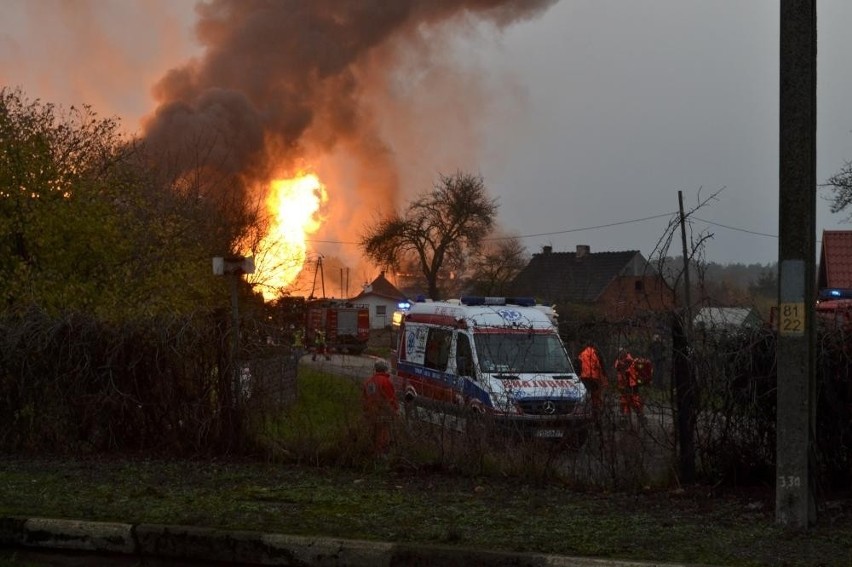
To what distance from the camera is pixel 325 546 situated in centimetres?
634

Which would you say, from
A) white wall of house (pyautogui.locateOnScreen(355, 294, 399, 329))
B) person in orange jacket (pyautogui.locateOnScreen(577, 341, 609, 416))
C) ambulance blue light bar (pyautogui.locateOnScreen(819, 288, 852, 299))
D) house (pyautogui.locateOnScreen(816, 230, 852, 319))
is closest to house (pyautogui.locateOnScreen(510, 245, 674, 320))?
house (pyautogui.locateOnScreen(816, 230, 852, 319))

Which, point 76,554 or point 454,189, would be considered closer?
point 76,554

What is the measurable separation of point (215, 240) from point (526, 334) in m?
19.6

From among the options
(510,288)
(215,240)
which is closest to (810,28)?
(215,240)

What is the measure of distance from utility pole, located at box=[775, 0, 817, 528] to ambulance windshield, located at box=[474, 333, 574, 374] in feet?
13.7

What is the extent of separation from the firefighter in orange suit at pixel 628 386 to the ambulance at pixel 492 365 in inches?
14.1

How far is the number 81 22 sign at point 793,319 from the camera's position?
6.61m

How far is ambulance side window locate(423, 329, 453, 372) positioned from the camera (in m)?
13.1

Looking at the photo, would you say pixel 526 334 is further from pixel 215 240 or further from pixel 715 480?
pixel 215 240

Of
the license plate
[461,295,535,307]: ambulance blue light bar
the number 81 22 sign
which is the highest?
[461,295,535,307]: ambulance blue light bar

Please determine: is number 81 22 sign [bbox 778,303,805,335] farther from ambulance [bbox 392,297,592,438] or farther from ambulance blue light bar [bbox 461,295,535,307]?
ambulance blue light bar [bbox 461,295,535,307]

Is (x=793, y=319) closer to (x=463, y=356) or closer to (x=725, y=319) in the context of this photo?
(x=725, y=319)

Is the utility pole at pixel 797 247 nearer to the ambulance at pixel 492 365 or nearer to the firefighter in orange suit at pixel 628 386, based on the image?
the firefighter in orange suit at pixel 628 386

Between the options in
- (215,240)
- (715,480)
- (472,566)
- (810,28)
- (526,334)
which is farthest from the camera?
(215,240)
